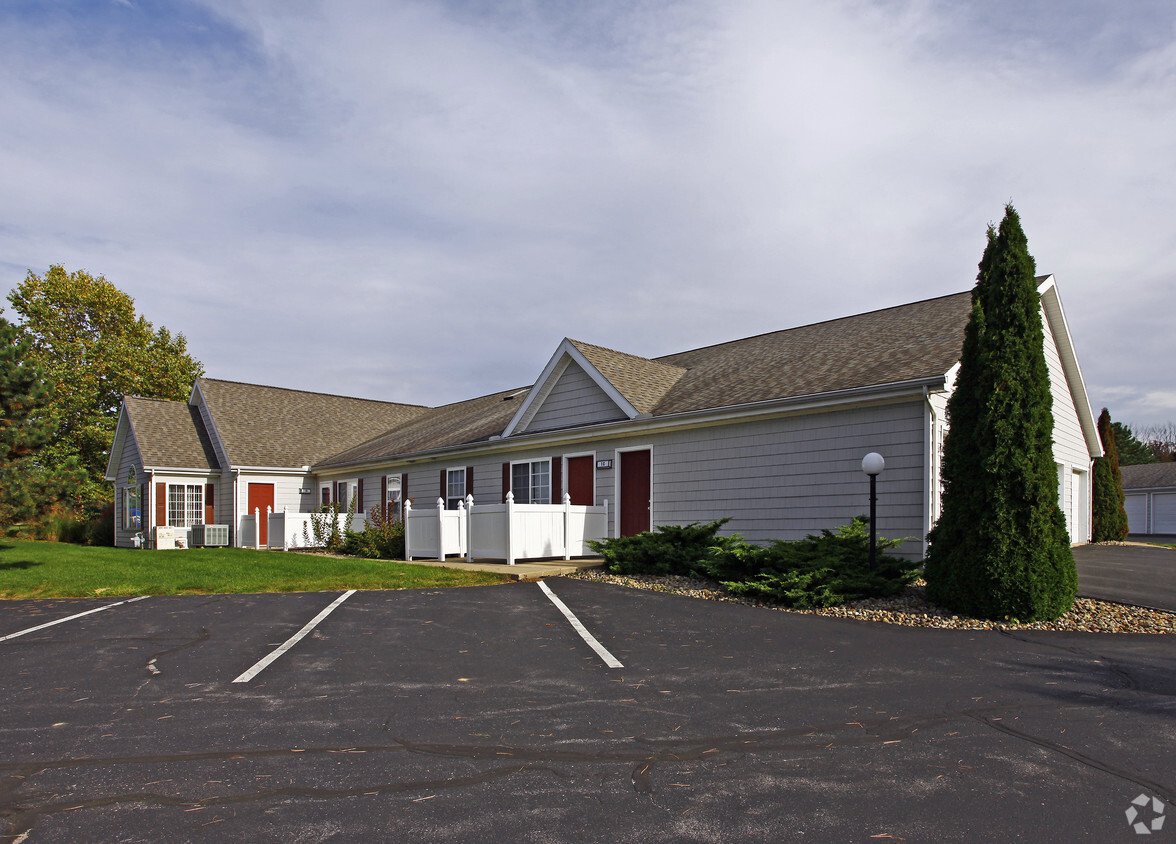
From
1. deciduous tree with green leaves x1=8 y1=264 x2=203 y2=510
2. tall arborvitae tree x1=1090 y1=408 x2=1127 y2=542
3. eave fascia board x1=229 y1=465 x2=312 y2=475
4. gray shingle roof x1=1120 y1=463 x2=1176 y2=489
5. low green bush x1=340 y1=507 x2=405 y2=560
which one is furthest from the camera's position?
deciduous tree with green leaves x1=8 y1=264 x2=203 y2=510

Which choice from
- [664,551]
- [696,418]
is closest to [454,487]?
[696,418]

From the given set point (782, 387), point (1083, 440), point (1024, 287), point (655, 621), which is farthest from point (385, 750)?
point (1083, 440)

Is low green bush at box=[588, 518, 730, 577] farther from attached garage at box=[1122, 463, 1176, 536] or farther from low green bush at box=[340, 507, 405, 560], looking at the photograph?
attached garage at box=[1122, 463, 1176, 536]

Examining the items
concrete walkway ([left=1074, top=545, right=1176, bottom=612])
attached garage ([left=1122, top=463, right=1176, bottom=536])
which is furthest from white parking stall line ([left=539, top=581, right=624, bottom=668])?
attached garage ([left=1122, top=463, right=1176, bottom=536])

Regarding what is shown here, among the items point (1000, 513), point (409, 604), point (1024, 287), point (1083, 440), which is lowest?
point (409, 604)

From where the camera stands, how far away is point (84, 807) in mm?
3799

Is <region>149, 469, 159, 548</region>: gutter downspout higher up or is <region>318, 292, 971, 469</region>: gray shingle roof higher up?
<region>318, 292, 971, 469</region>: gray shingle roof

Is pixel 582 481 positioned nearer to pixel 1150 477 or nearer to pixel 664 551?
pixel 664 551

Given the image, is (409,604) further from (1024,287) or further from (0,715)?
(1024,287)

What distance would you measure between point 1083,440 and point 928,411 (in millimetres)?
10804

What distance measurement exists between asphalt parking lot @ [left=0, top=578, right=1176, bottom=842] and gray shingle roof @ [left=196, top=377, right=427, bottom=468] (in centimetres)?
2077

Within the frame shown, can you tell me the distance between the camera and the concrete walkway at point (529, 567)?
46.5 ft

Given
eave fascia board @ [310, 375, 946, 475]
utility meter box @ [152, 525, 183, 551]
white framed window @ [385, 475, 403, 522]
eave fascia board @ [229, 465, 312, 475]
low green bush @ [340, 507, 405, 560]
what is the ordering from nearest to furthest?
eave fascia board @ [310, 375, 946, 475]
low green bush @ [340, 507, 405, 560]
white framed window @ [385, 475, 403, 522]
utility meter box @ [152, 525, 183, 551]
eave fascia board @ [229, 465, 312, 475]

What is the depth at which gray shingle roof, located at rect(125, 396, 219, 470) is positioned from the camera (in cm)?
2777
